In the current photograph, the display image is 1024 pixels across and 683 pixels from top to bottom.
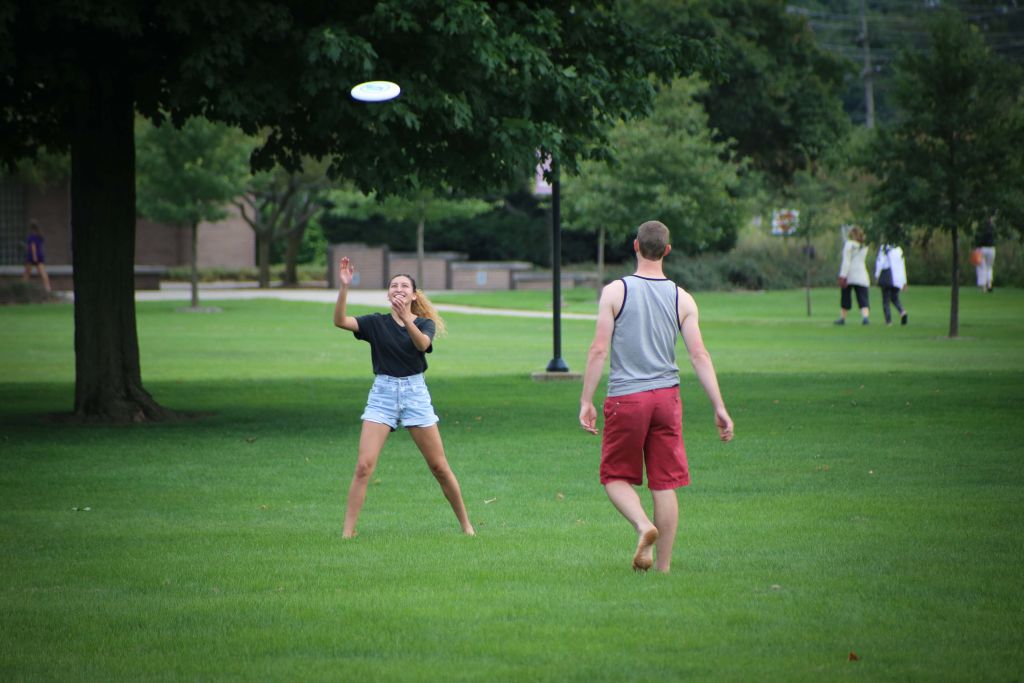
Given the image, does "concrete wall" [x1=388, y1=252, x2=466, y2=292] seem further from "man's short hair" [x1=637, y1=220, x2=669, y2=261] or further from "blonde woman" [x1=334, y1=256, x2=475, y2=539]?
"man's short hair" [x1=637, y1=220, x2=669, y2=261]

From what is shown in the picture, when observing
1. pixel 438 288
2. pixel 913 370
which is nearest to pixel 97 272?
pixel 913 370

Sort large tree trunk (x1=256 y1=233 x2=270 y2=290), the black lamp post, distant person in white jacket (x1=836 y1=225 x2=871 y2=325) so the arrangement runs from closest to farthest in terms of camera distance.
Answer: the black lamp post → distant person in white jacket (x1=836 y1=225 x2=871 y2=325) → large tree trunk (x1=256 y1=233 x2=270 y2=290)

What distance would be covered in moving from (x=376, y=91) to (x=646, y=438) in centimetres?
619

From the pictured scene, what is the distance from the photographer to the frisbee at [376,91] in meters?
12.6

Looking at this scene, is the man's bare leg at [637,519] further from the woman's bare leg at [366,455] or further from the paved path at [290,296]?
the paved path at [290,296]

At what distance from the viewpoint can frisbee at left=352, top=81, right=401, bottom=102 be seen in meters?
12.6

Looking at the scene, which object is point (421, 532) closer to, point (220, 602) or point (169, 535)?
point (169, 535)

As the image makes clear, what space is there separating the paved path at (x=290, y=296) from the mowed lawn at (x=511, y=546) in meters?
19.5

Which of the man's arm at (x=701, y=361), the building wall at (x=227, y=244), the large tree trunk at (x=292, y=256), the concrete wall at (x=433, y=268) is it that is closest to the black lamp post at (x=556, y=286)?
the man's arm at (x=701, y=361)

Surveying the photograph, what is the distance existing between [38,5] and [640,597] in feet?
27.5

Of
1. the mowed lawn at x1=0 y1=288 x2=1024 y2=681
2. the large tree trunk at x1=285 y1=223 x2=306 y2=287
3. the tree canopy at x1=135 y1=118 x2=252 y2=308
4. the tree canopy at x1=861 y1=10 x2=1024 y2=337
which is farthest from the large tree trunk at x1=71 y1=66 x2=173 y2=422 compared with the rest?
the large tree trunk at x1=285 y1=223 x2=306 y2=287

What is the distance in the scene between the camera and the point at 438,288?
169ft

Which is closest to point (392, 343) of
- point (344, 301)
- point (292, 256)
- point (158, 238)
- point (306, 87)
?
point (344, 301)

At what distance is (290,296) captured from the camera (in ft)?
145
